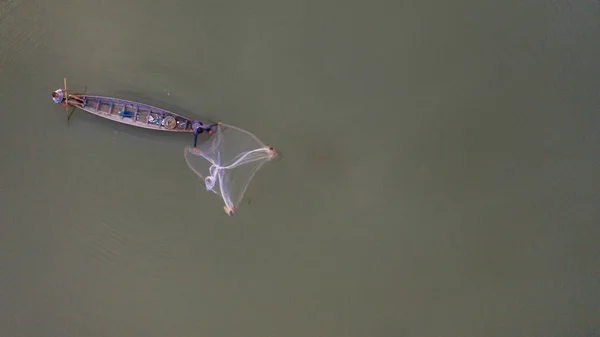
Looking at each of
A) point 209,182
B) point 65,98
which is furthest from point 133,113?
point 209,182

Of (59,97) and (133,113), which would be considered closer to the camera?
(59,97)

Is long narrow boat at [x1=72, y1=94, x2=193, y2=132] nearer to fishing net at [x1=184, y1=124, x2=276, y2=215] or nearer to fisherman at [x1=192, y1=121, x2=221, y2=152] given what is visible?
fisherman at [x1=192, y1=121, x2=221, y2=152]

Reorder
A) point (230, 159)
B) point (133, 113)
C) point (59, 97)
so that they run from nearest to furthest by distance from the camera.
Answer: point (59, 97)
point (133, 113)
point (230, 159)

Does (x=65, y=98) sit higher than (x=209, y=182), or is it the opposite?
(x=65, y=98)

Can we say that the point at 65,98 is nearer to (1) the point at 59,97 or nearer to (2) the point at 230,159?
(1) the point at 59,97

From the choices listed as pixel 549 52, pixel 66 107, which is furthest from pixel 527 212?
pixel 66 107

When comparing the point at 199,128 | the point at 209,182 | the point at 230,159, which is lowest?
the point at 209,182

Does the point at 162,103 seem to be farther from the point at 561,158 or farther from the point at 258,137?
the point at 561,158
